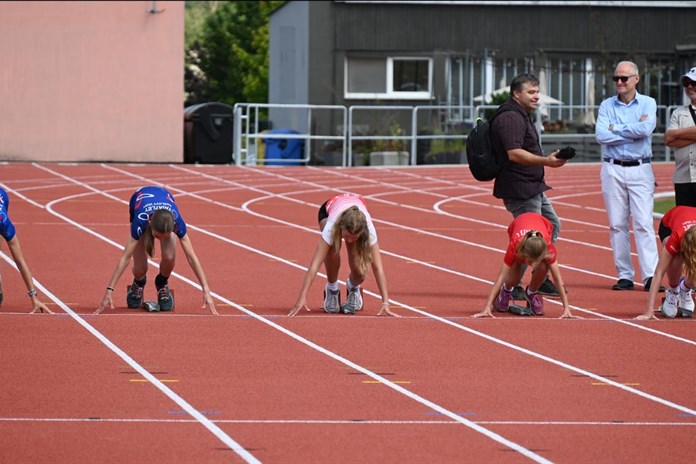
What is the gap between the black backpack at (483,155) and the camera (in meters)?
12.4

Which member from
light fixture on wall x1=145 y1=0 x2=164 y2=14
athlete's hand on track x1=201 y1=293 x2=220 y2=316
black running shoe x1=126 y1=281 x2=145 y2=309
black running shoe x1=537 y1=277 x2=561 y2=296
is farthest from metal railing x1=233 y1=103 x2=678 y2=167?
athlete's hand on track x1=201 y1=293 x2=220 y2=316

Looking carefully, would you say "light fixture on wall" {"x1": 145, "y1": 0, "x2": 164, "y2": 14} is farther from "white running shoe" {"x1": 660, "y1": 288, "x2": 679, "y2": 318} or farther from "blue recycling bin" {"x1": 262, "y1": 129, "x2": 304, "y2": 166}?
"white running shoe" {"x1": 660, "y1": 288, "x2": 679, "y2": 318}

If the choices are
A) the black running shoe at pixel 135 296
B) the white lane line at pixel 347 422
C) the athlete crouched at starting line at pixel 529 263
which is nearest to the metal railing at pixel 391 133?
the black running shoe at pixel 135 296

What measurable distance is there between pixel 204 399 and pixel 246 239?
930 centimetres

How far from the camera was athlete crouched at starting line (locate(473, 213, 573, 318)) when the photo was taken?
11.1 metres

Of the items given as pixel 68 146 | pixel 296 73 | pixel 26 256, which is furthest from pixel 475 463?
pixel 296 73

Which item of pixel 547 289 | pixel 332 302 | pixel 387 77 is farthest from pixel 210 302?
pixel 387 77

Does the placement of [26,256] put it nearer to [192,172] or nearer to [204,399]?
[204,399]

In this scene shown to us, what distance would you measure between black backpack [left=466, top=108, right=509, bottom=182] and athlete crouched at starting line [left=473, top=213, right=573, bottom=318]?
21.7 inches

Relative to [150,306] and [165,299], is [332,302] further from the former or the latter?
[150,306]

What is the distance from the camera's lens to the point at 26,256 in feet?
49.9

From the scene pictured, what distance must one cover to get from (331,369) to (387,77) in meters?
30.2

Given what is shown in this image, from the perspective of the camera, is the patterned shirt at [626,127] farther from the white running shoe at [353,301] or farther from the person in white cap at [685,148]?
the white running shoe at [353,301]

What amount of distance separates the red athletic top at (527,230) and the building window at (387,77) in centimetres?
2721
